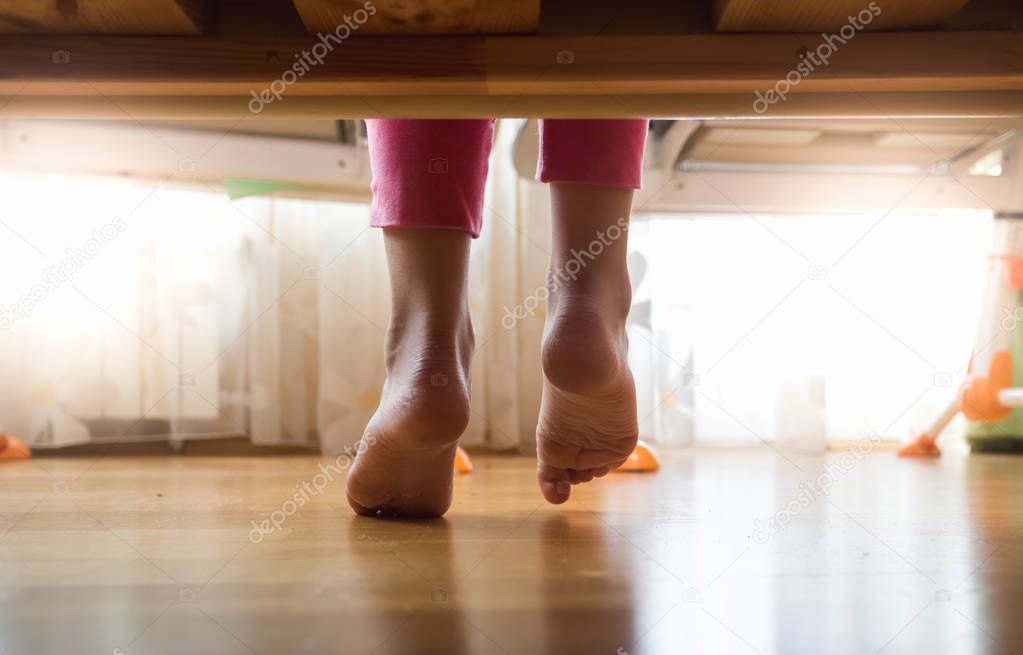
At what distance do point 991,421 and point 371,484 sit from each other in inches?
52.8

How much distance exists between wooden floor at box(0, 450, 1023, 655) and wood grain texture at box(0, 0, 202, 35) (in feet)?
0.96

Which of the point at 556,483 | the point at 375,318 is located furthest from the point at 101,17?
the point at 375,318

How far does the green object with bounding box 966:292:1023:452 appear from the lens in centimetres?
166

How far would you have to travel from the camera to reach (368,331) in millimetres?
1593

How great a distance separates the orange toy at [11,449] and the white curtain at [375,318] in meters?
0.06

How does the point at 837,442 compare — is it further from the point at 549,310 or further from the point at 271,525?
the point at 271,525

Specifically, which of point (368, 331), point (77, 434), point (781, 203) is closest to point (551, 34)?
point (781, 203)

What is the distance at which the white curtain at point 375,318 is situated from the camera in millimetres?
1522

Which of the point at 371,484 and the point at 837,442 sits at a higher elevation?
the point at 371,484

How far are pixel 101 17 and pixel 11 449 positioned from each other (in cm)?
128

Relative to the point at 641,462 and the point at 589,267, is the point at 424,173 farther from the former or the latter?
the point at 641,462

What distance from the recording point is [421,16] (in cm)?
37

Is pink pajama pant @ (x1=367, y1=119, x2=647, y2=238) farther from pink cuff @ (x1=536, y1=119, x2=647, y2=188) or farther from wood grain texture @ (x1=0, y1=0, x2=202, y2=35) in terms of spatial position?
wood grain texture @ (x1=0, y1=0, x2=202, y2=35)

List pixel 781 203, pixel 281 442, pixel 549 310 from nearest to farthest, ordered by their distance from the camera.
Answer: pixel 549 310, pixel 781 203, pixel 281 442
